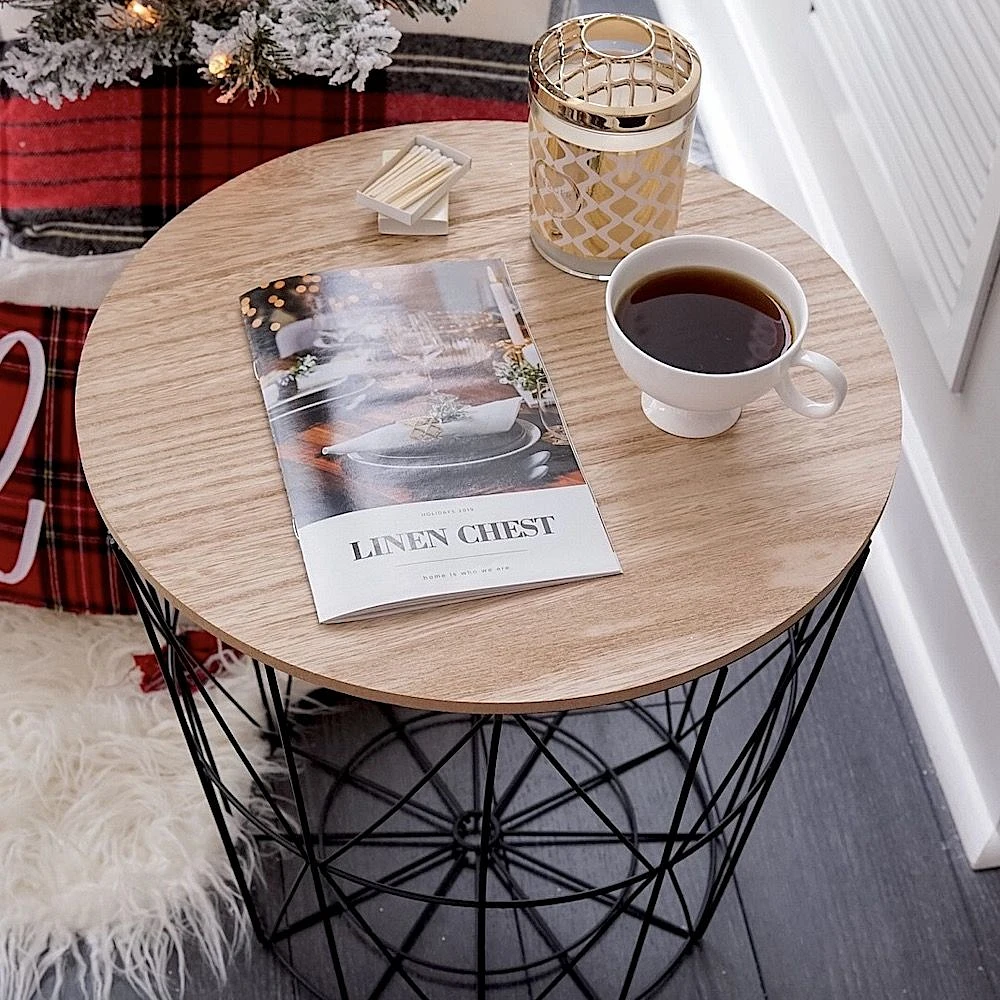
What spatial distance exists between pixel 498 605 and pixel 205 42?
62 cm

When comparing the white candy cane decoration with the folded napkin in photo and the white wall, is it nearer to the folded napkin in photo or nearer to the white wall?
the folded napkin in photo

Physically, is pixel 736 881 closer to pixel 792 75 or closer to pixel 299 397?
pixel 299 397

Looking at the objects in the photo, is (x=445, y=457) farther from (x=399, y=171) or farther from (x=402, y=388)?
(x=399, y=171)

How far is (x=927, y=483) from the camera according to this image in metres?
Answer: 1.33

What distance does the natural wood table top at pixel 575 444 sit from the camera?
2.44 ft

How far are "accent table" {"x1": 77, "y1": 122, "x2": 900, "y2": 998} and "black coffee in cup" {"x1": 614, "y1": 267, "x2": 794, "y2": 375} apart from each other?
0.06 metres

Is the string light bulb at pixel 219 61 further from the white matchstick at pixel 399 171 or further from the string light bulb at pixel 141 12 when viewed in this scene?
the white matchstick at pixel 399 171

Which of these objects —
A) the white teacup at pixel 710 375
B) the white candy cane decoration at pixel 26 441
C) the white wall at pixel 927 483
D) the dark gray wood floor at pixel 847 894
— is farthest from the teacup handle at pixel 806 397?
the white candy cane decoration at pixel 26 441

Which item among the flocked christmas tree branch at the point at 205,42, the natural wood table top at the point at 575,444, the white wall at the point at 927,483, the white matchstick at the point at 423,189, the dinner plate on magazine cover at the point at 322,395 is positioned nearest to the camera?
the natural wood table top at the point at 575,444

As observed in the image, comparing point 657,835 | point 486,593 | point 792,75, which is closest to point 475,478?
point 486,593

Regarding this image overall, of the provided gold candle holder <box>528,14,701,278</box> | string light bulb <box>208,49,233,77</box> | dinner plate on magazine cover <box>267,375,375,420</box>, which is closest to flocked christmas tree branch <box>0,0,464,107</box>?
string light bulb <box>208,49,233,77</box>

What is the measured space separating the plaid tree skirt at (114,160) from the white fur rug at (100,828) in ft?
0.37

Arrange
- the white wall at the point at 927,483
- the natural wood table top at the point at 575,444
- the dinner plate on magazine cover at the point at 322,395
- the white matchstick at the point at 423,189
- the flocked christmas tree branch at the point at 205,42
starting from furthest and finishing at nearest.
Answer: the white wall at the point at 927,483
the flocked christmas tree branch at the point at 205,42
the white matchstick at the point at 423,189
the dinner plate on magazine cover at the point at 322,395
the natural wood table top at the point at 575,444

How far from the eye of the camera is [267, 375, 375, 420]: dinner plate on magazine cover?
865mm
